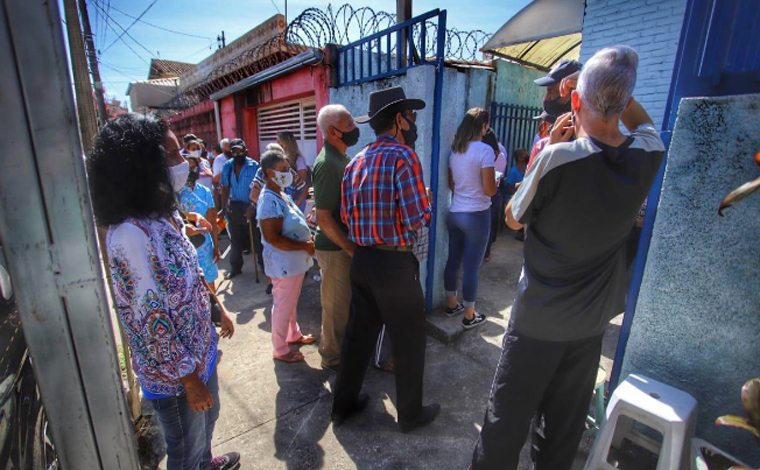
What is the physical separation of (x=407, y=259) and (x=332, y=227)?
1.96 feet

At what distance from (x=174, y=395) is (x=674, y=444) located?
2.03 m

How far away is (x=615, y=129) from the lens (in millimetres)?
1374

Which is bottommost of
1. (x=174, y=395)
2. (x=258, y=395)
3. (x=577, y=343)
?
(x=258, y=395)

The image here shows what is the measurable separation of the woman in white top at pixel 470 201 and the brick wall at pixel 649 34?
9.08ft

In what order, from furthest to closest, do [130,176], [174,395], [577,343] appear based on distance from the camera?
1. [577,343]
2. [174,395]
3. [130,176]

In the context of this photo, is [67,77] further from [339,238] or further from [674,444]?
[674,444]

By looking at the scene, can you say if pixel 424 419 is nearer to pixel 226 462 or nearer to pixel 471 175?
pixel 226 462

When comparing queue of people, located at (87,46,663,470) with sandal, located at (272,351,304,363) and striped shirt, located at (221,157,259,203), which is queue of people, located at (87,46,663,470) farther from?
striped shirt, located at (221,157,259,203)

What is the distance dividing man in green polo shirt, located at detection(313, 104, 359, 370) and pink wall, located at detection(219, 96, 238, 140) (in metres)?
6.98

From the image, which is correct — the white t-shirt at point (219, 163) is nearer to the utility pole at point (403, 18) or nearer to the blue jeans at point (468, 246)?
the utility pole at point (403, 18)

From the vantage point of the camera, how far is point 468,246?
3.30 meters

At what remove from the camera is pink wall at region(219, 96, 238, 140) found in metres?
8.83

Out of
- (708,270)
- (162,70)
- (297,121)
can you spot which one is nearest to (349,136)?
(708,270)

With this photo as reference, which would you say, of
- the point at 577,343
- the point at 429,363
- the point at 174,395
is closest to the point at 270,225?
the point at 174,395
